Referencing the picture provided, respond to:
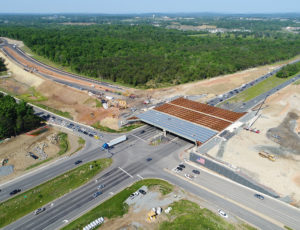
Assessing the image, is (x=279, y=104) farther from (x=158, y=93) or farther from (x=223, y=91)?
(x=158, y=93)

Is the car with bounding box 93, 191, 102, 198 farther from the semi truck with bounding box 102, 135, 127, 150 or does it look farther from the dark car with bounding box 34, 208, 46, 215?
A: the semi truck with bounding box 102, 135, 127, 150

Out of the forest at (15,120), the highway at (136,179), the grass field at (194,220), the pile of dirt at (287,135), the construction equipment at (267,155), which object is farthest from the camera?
the forest at (15,120)

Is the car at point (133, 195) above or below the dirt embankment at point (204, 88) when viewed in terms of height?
below

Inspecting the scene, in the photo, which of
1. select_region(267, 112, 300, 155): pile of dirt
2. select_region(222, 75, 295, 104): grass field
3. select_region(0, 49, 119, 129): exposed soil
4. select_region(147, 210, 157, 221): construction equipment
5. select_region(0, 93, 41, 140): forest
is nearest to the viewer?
select_region(147, 210, 157, 221): construction equipment

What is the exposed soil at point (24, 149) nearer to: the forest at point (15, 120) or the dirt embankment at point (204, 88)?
the forest at point (15, 120)

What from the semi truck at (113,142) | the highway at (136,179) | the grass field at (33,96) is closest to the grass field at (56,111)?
the grass field at (33,96)

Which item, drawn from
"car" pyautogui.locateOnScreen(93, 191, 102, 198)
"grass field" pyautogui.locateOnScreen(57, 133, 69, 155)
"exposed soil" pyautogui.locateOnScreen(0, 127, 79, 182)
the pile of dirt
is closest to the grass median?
"car" pyautogui.locateOnScreen(93, 191, 102, 198)

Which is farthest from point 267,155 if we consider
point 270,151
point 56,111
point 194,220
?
point 56,111
